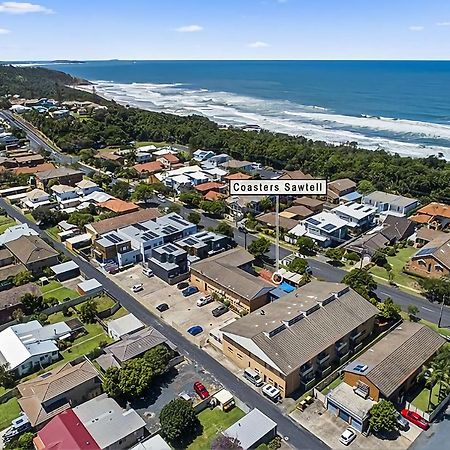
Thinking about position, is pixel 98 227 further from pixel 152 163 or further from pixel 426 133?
pixel 426 133

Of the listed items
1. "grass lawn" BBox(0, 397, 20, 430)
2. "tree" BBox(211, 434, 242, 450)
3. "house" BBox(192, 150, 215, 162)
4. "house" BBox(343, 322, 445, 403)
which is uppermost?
"house" BBox(192, 150, 215, 162)

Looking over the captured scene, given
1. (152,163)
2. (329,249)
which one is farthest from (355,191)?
(152,163)

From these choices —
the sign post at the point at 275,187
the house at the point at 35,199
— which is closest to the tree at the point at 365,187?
the sign post at the point at 275,187

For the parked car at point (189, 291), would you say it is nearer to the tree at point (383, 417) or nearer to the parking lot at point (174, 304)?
the parking lot at point (174, 304)

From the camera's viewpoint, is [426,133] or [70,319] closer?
[70,319]

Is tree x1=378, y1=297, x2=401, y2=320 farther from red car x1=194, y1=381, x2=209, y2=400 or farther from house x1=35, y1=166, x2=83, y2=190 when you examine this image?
house x1=35, y1=166, x2=83, y2=190

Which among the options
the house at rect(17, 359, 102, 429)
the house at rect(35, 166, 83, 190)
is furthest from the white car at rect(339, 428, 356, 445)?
the house at rect(35, 166, 83, 190)

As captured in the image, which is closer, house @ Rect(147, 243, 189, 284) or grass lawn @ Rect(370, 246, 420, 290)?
house @ Rect(147, 243, 189, 284)
